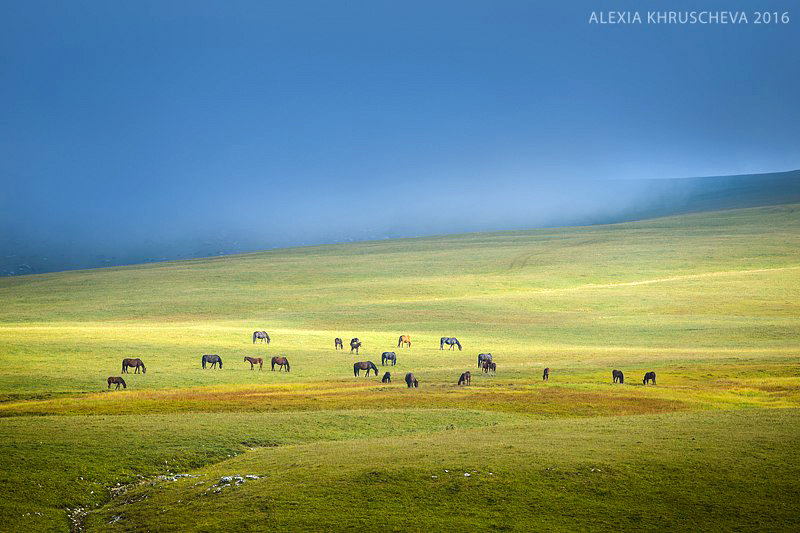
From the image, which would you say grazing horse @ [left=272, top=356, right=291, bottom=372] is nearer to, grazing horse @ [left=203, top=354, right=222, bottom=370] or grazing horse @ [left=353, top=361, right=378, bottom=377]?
grazing horse @ [left=203, top=354, right=222, bottom=370]

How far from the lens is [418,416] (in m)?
32.9

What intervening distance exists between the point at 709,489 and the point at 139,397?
91.3 ft

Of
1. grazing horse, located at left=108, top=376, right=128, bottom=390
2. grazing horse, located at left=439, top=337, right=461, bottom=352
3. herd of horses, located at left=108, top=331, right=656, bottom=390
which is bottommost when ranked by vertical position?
grazing horse, located at left=439, top=337, right=461, bottom=352

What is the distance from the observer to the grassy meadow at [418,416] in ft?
63.9

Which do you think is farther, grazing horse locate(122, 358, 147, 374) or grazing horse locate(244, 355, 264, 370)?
grazing horse locate(244, 355, 264, 370)

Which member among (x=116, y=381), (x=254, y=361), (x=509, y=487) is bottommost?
(x=254, y=361)

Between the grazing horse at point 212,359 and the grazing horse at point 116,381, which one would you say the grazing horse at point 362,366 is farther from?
the grazing horse at point 116,381

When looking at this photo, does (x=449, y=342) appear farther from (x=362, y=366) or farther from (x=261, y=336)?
(x=362, y=366)

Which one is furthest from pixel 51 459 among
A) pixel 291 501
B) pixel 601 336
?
pixel 601 336

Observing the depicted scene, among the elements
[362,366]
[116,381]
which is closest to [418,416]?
[362,366]

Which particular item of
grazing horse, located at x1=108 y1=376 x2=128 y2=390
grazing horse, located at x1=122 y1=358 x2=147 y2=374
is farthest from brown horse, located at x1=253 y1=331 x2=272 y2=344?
grazing horse, located at x1=108 y1=376 x2=128 y2=390

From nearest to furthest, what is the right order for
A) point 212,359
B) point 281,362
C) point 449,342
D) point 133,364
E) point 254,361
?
point 133,364, point 281,362, point 212,359, point 254,361, point 449,342

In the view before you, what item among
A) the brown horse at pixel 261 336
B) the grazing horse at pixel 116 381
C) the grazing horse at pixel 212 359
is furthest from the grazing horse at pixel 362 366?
the brown horse at pixel 261 336

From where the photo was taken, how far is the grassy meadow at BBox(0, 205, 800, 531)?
19484 mm
